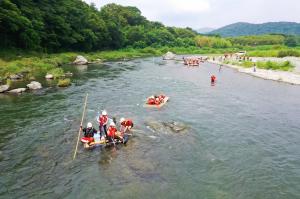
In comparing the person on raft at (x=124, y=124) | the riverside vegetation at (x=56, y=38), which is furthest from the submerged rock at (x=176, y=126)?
the riverside vegetation at (x=56, y=38)

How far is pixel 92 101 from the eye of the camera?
105 feet

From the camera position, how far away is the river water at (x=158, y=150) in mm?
14594

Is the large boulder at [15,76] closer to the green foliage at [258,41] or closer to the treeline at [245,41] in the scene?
the treeline at [245,41]

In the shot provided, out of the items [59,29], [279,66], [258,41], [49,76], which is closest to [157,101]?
[49,76]

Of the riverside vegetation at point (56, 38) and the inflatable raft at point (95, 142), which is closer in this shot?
the inflatable raft at point (95, 142)

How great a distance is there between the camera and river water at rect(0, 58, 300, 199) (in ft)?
47.9

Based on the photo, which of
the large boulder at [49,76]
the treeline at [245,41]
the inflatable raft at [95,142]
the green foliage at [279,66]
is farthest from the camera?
the treeline at [245,41]

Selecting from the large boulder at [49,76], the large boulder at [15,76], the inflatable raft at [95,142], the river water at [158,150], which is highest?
the large boulder at [15,76]

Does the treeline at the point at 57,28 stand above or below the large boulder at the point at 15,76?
above

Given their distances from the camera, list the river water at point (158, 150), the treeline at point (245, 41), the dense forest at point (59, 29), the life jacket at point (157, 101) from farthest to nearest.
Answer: the treeline at point (245, 41) < the dense forest at point (59, 29) < the life jacket at point (157, 101) < the river water at point (158, 150)

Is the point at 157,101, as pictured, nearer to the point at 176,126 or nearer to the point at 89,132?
the point at 176,126

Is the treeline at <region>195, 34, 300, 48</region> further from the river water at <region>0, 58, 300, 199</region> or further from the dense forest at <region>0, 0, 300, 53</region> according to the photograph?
the river water at <region>0, 58, 300, 199</region>

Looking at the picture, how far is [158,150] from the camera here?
1911 centimetres

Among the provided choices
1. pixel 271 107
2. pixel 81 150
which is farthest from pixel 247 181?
pixel 271 107
